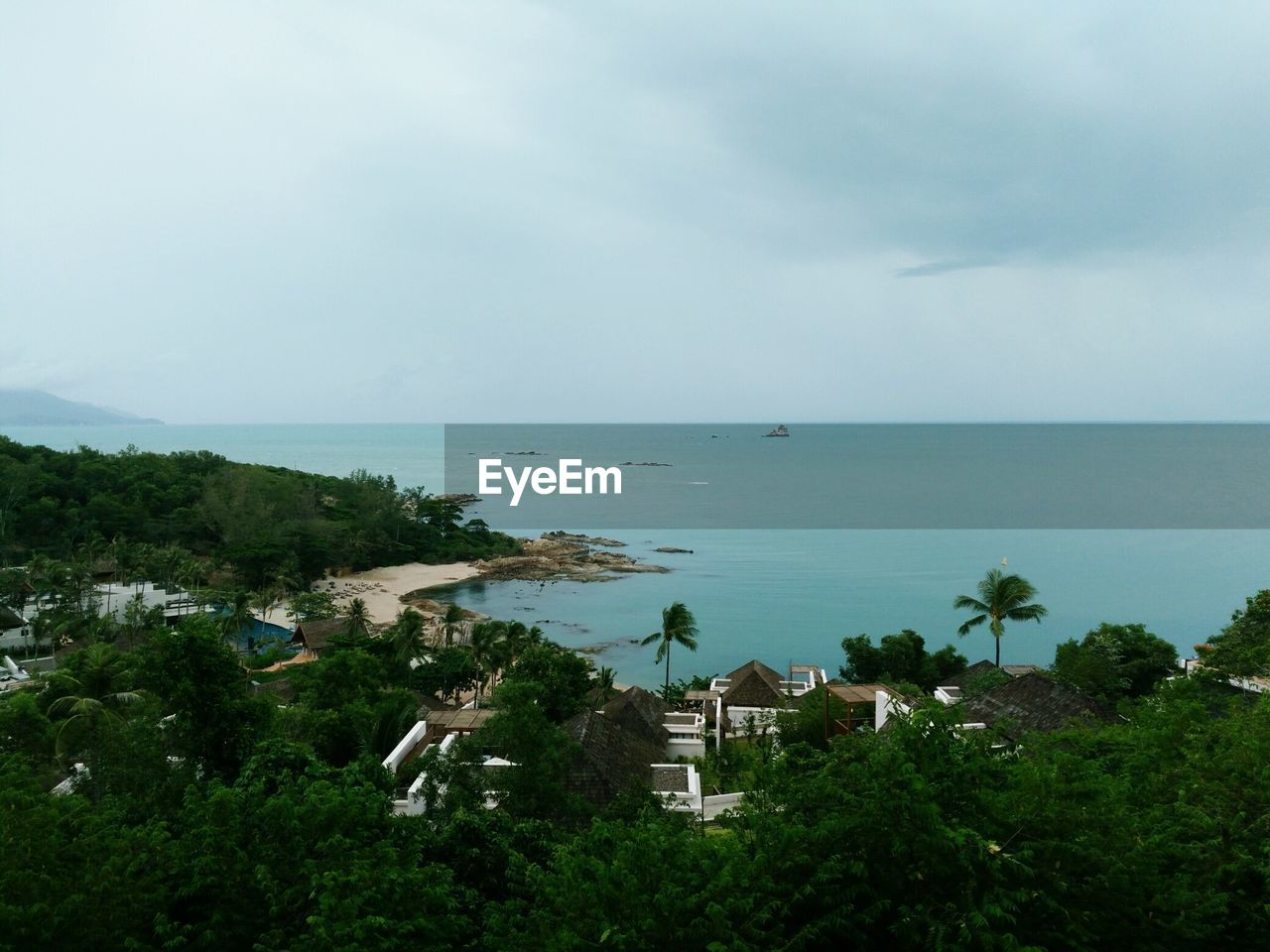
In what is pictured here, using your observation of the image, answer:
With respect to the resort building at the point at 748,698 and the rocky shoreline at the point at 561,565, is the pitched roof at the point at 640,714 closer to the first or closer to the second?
the resort building at the point at 748,698

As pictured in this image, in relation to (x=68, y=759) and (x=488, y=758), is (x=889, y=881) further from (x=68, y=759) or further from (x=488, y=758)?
(x=68, y=759)

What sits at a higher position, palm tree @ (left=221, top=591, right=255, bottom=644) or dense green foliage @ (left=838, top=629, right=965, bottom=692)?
palm tree @ (left=221, top=591, right=255, bottom=644)

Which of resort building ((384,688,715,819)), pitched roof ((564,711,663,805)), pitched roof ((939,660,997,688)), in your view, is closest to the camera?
resort building ((384,688,715,819))

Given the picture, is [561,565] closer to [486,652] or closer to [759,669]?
[486,652]

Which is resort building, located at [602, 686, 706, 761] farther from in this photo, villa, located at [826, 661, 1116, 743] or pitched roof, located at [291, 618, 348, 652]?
pitched roof, located at [291, 618, 348, 652]

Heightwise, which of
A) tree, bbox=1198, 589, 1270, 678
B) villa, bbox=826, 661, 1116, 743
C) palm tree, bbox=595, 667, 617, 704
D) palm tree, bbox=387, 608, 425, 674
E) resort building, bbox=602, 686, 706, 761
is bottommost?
palm tree, bbox=595, 667, 617, 704

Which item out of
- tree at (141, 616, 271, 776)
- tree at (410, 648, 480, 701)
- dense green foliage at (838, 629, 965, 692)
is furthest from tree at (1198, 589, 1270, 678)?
tree at (410, 648, 480, 701)

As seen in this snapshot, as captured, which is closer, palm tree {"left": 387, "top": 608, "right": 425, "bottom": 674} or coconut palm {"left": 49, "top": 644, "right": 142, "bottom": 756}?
coconut palm {"left": 49, "top": 644, "right": 142, "bottom": 756}
